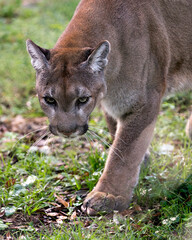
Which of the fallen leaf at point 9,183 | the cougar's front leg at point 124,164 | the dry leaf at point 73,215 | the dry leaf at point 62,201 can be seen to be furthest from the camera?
the fallen leaf at point 9,183

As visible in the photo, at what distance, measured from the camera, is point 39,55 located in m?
3.93

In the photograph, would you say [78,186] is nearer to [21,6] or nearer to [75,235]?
[75,235]

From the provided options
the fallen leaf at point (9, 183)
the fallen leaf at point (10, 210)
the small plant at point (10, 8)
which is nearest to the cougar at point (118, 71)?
the fallen leaf at point (10, 210)

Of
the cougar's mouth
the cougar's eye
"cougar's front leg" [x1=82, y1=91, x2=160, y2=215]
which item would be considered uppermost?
the cougar's eye

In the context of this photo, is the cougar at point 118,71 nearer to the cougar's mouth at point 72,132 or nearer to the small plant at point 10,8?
the cougar's mouth at point 72,132

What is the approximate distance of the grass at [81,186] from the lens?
3873 millimetres

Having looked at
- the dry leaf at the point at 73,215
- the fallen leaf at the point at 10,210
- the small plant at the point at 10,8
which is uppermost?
the small plant at the point at 10,8

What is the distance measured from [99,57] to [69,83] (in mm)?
387

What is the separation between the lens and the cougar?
3.91 m

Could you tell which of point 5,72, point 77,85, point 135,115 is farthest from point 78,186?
point 5,72

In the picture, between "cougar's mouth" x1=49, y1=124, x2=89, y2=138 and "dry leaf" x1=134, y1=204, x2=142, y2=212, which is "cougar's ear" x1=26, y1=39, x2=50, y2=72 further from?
"dry leaf" x1=134, y1=204, x2=142, y2=212

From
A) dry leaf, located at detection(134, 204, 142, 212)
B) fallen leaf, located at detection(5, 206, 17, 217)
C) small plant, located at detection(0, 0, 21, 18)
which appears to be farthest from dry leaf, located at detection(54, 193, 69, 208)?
small plant, located at detection(0, 0, 21, 18)

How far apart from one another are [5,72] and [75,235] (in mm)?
4709

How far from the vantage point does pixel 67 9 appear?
9062 millimetres
